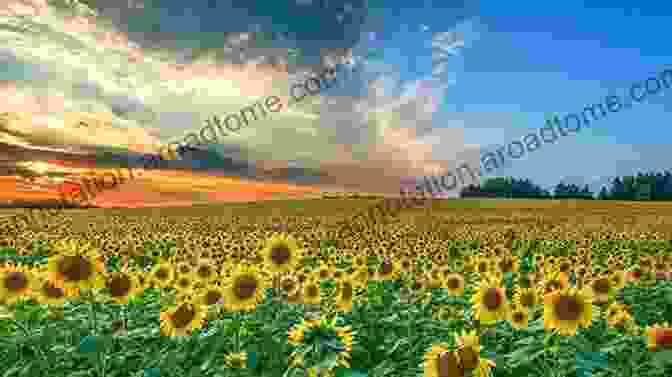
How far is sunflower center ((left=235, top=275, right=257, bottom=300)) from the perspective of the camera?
6379mm

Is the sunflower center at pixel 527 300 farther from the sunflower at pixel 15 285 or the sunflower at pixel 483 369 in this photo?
the sunflower at pixel 15 285

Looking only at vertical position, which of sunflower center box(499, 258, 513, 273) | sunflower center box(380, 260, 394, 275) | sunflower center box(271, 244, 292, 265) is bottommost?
sunflower center box(499, 258, 513, 273)

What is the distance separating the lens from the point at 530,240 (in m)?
26.3

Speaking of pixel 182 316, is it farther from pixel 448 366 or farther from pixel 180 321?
pixel 448 366

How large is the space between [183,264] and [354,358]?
6662mm

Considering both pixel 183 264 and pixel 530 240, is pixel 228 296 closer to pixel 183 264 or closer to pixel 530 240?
pixel 183 264

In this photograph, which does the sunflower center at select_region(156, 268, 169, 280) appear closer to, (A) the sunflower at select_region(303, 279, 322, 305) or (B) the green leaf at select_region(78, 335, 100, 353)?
(A) the sunflower at select_region(303, 279, 322, 305)

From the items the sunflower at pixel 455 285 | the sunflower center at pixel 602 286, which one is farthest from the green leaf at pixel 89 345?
the sunflower center at pixel 602 286

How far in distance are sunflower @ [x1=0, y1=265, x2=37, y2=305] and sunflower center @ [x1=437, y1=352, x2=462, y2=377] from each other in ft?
18.9

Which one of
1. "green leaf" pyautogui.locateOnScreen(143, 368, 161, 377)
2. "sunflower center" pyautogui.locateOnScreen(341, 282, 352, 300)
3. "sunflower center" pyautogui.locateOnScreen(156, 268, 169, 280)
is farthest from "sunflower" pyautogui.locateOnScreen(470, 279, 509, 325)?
"sunflower center" pyautogui.locateOnScreen(156, 268, 169, 280)

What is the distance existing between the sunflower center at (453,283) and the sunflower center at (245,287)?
3.66 m

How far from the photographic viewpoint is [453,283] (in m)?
8.75

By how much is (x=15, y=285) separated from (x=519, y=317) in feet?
21.3

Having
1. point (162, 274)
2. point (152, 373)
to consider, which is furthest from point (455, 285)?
point (162, 274)
